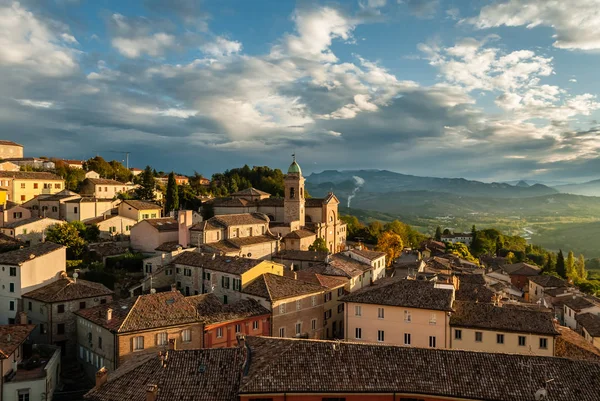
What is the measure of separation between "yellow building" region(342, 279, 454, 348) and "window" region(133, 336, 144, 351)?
17.0 meters

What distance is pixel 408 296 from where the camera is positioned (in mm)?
36344

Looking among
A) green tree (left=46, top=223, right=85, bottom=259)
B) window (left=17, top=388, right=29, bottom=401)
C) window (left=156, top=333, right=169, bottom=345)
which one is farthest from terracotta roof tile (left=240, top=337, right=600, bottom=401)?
green tree (left=46, top=223, right=85, bottom=259)

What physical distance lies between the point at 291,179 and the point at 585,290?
64499 millimetres

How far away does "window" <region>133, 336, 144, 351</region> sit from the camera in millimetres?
32062

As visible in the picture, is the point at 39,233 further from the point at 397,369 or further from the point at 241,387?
the point at 397,369

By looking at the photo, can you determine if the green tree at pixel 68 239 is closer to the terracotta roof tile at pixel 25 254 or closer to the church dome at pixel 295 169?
the terracotta roof tile at pixel 25 254

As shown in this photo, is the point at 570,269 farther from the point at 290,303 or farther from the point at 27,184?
the point at 27,184

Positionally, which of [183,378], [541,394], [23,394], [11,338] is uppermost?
[541,394]

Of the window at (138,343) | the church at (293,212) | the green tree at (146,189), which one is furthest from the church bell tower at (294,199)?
the window at (138,343)

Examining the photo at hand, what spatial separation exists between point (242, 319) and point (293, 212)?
131 feet

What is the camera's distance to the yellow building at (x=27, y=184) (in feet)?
228

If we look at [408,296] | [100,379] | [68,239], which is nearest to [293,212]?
[68,239]

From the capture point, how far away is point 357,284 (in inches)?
2048

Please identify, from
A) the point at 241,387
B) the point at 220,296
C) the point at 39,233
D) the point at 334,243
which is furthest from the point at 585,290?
the point at 39,233
